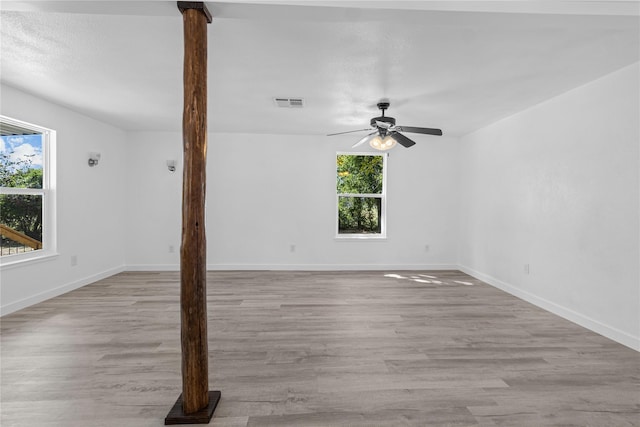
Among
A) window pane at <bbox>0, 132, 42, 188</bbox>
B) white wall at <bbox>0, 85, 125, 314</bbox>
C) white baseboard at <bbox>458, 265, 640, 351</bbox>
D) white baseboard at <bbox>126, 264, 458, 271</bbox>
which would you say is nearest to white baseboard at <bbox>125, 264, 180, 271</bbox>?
white baseboard at <bbox>126, 264, 458, 271</bbox>

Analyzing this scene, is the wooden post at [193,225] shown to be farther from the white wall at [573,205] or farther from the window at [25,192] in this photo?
the white wall at [573,205]

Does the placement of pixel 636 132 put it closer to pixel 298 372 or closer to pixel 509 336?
pixel 509 336

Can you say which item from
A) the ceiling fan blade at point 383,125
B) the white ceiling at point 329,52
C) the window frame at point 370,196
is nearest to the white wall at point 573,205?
the white ceiling at point 329,52

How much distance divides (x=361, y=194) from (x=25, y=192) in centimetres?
470

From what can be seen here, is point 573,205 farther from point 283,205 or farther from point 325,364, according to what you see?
point 283,205

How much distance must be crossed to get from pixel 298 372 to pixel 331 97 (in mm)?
2793

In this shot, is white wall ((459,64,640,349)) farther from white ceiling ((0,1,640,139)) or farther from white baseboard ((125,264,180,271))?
white baseboard ((125,264,180,271))

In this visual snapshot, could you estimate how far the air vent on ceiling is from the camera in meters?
3.76

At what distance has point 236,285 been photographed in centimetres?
473

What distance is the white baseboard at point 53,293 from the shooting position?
3.47 meters

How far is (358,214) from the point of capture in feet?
19.7

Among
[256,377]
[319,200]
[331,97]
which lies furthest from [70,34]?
[319,200]

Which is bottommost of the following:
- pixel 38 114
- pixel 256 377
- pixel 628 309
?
pixel 256 377

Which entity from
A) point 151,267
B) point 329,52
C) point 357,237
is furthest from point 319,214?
point 329,52
